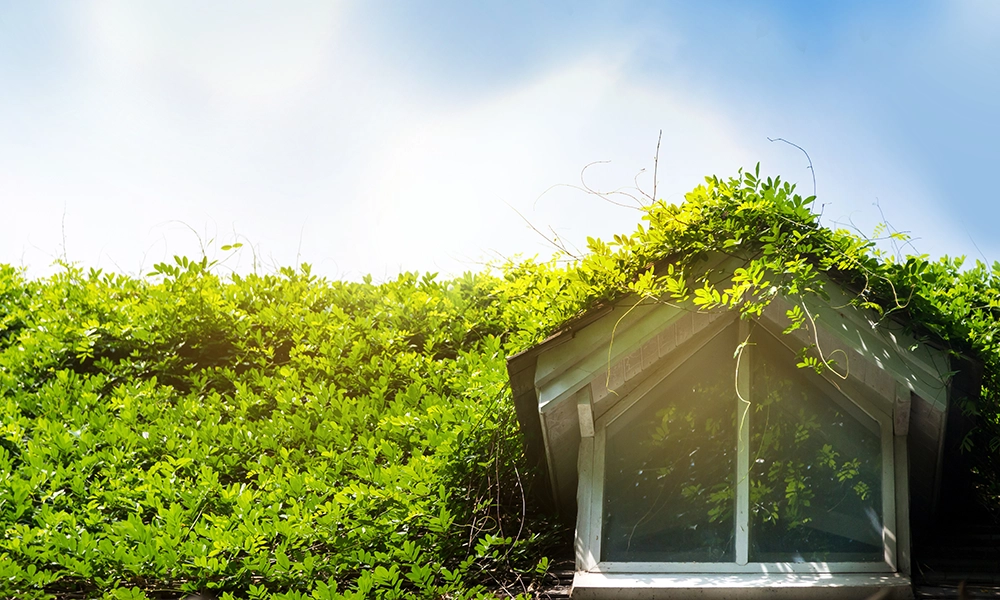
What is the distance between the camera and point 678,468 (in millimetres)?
4473

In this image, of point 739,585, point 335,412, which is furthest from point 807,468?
point 335,412

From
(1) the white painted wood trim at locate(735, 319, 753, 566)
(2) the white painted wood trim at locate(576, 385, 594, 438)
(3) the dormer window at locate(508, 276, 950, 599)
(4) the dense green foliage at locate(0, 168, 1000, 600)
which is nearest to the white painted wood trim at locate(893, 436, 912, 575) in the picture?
(3) the dormer window at locate(508, 276, 950, 599)

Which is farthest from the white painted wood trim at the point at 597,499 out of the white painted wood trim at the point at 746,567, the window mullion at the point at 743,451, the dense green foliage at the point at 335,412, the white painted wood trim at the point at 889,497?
the white painted wood trim at the point at 889,497

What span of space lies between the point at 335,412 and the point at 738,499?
140 inches

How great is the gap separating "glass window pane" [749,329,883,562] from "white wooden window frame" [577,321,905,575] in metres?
0.04

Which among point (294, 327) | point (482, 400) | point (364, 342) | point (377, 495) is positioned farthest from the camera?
point (294, 327)

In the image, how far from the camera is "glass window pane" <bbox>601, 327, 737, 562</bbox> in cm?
428

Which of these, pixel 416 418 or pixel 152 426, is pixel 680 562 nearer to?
pixel 416 418

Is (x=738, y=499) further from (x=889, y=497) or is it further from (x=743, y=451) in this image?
(x=889, y=497)

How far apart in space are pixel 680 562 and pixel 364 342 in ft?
13.9

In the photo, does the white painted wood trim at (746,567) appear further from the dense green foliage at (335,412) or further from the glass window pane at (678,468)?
the dense green foliage at (335,412)

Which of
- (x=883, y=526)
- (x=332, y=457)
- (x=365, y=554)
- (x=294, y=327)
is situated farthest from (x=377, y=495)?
(x=294, y=327)

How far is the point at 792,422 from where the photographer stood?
4496 millimetres

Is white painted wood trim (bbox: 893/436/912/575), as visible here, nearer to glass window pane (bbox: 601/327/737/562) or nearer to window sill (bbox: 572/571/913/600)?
window sill (bbox: 572/571/913/600)
